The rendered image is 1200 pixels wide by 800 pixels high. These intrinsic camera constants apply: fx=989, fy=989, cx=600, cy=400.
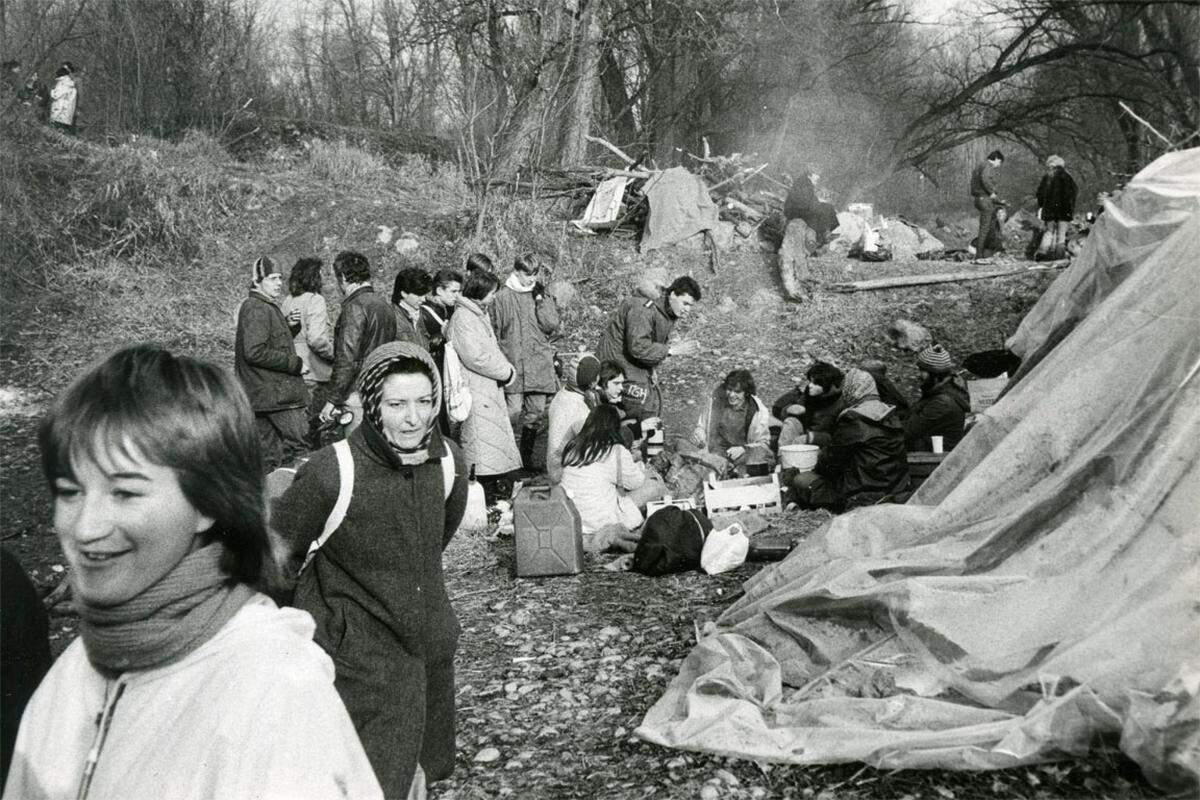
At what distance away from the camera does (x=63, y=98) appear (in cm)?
1705

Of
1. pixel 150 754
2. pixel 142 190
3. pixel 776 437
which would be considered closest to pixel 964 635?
pixel 150 754

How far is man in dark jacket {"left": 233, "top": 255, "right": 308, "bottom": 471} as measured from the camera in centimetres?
646

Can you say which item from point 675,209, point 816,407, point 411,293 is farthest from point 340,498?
point 675,209

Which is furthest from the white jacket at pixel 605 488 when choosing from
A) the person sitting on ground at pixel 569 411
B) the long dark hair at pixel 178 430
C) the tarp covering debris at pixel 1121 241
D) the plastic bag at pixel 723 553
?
the long dark hair at pixel 178 430

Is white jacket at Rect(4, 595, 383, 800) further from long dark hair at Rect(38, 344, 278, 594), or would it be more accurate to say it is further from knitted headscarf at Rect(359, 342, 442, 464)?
knitted headscarf at Rect(359, 342, 442, 464)

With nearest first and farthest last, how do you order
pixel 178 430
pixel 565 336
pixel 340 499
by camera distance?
1. pixel 178 430
2. pixel 340 499
3. pixel 565 336

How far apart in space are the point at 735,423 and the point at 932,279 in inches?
218

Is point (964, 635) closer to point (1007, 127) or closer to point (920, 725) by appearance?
point (920, 725)

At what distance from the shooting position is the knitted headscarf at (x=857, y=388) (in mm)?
7340

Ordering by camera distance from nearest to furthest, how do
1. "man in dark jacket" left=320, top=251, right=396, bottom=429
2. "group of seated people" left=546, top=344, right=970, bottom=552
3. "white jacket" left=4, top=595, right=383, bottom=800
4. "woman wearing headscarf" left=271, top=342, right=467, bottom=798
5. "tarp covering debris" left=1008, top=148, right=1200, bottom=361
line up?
"white jacket" left=4, top=595, right=383, bottom=800
"woman wearing headscarf" left=271, top=342, right=467, bottom=798
"tarp covering debris" left=1008, top=148, right=1200, bottom=361
"man in dark jacket" left=320, top=251, right=396, bottom=429
"group of seated people" left=546, top=344, right=970, bottom=552

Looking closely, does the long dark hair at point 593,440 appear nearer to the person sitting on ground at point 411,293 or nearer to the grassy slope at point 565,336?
the grassy slope at point 565,336

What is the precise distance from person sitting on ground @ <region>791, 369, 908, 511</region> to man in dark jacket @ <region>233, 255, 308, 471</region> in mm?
3757

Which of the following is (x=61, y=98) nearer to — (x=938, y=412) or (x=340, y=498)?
(x=938, y=412)

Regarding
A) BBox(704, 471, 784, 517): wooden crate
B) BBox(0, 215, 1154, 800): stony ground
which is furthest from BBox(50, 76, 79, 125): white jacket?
BBox(704, 471, 784, 517): wooden crate
